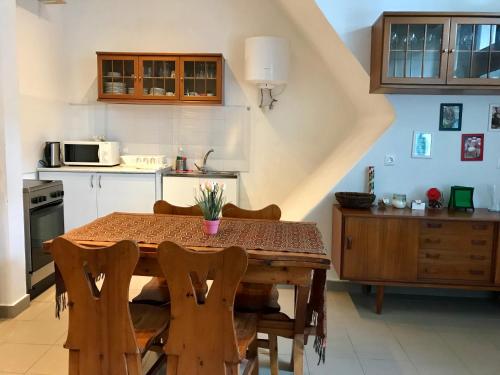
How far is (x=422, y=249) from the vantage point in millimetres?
3113

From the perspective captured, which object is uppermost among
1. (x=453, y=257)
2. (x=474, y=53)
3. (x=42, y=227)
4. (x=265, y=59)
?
(x=265, y=59)

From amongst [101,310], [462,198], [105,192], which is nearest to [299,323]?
[101,310]

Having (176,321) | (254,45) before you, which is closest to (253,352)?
(176,321)

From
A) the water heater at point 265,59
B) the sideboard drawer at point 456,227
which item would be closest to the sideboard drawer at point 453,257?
the sideboard drawer at point 456,227

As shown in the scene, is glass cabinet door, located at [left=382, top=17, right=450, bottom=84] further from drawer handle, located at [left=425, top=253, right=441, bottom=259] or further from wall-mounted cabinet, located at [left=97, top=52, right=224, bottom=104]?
wall-mounted cabinet, located at [left=97, top=52, right=224, bottom=104]

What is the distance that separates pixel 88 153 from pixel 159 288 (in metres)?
2.83

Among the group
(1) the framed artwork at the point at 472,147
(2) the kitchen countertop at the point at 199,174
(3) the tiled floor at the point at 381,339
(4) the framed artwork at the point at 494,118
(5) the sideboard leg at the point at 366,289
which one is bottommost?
(3) the tiled floor at the point at 381,339

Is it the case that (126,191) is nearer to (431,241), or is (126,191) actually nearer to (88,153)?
(88,153)

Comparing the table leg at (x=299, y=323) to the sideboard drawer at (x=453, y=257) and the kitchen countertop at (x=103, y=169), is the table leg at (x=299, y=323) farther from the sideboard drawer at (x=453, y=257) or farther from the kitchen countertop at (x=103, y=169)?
the kitchen countertop at (x=103, y=169)

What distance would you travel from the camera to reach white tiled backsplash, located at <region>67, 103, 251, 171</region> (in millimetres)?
5023

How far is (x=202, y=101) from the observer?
15.2ft

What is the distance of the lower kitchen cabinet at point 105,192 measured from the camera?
4438 millimetres

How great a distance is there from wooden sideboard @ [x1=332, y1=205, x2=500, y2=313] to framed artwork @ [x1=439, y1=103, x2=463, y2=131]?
75 centimetres

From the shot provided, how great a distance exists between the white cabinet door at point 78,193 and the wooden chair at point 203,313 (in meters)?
3.06
